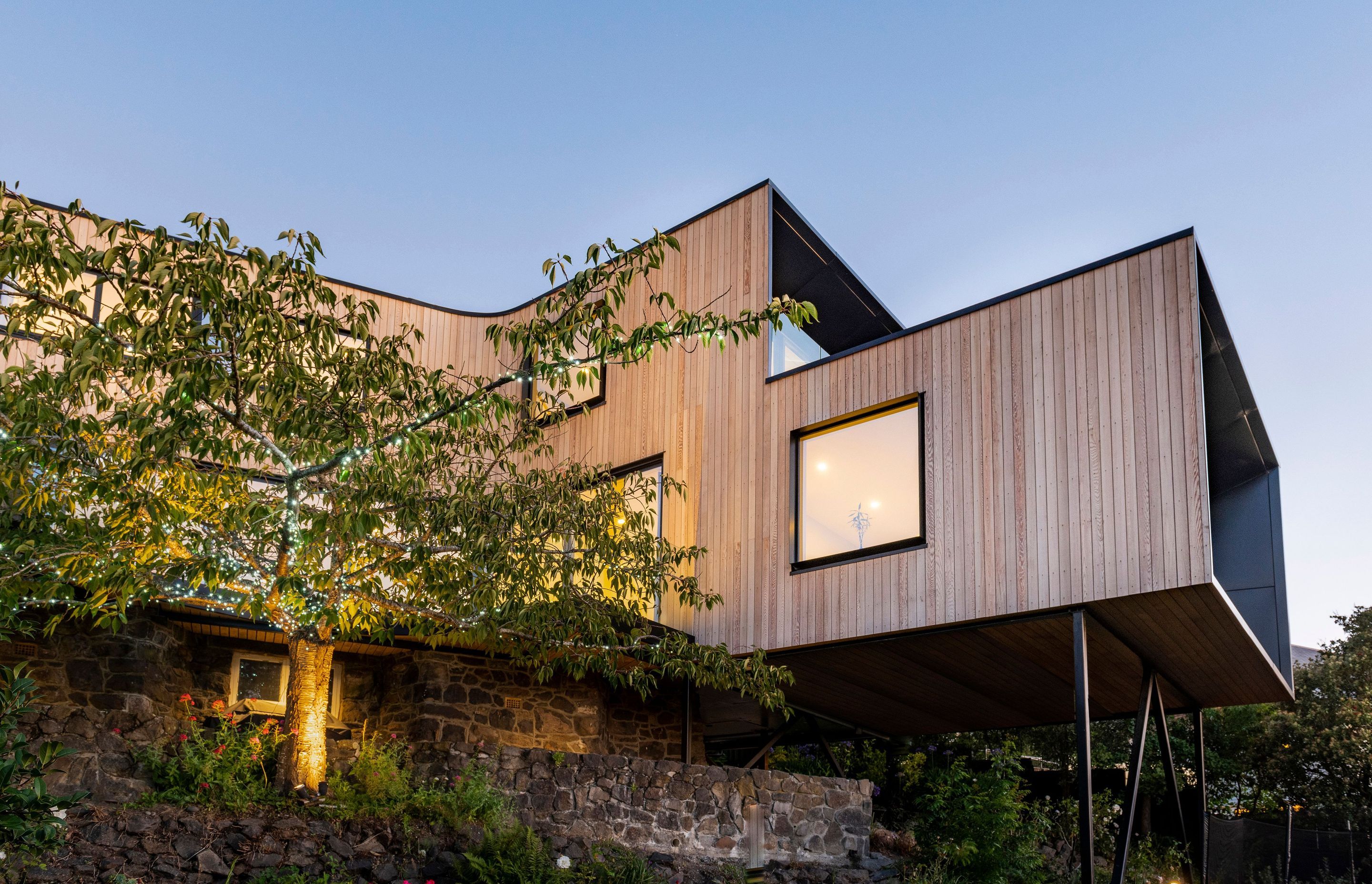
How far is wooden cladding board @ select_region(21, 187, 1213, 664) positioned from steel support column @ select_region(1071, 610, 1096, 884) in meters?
0.29

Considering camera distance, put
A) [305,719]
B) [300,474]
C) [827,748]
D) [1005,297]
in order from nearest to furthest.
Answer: [300,474], [305,719], [1005,297], [827,748]

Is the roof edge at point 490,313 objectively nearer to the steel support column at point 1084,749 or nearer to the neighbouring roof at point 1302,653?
the steel support column at point 1084,749

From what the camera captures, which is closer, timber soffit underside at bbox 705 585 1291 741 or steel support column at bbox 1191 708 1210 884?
timber soffit underside at bbox 705 585 1291 741

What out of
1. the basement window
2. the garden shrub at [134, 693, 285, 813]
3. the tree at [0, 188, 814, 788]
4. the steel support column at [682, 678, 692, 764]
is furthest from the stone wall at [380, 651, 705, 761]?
the garden shrub at [134, 693, 285, 813]

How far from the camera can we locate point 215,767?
757cm

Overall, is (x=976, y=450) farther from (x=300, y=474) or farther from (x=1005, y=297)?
(x=300, y=474)

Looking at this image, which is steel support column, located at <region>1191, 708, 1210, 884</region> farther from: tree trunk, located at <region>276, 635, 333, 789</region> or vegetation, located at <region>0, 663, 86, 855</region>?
vegetation, located at <region>0, 663, 86, 855</region>

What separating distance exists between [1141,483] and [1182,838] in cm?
567

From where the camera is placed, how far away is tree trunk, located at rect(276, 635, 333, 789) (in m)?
7.62

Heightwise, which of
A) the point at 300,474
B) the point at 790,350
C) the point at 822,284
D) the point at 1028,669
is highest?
the point at 822,284

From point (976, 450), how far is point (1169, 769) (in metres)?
4.35

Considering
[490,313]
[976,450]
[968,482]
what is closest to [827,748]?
[968,482]

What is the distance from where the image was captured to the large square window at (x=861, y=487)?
948 cm

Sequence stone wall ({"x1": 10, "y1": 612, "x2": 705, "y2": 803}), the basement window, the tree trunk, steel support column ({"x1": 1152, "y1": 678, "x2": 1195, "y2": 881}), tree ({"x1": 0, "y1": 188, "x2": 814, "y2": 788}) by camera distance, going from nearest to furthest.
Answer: tree ({"x1": 0, "y1": 188, "x2": 814, "y2": 788})
stone wall ({"x1": 10, "y1": 612, "x2": 705, "y2": 803})
the tree trunk
the basement window
steel support column ({"x1": 1152, "y1": 678, "x2": 1195, "y2": 881})
